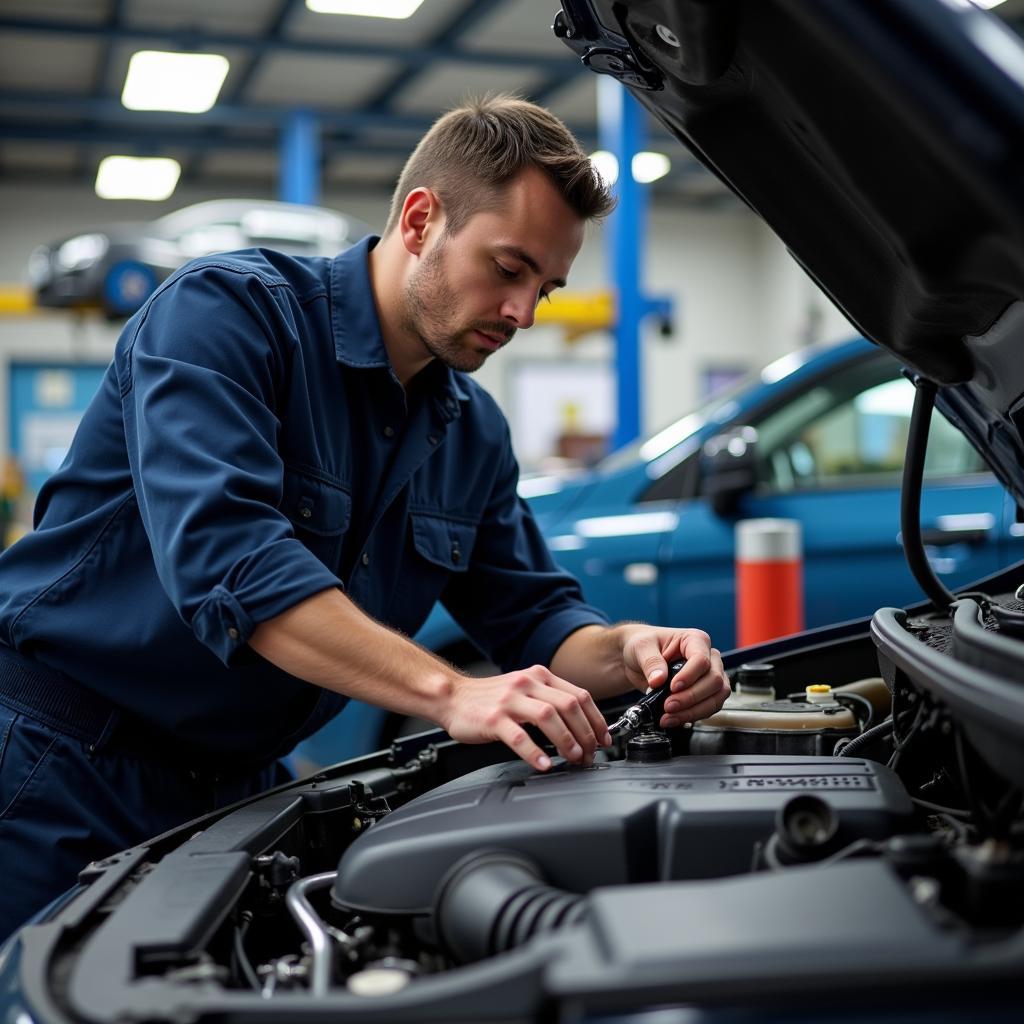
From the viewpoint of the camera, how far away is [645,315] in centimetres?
796

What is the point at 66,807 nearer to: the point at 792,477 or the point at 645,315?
the point at 792,477

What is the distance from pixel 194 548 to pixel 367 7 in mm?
7424

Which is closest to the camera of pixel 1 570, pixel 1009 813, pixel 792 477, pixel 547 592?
pixel 1009 813

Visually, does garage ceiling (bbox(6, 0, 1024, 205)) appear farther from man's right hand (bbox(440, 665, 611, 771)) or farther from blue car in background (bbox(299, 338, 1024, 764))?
man's right hand (bbox(440, 665, 611, 771))

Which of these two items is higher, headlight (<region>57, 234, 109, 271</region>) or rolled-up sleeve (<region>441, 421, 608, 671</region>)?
headlight (<region>57, 234, 109, 271</region>)

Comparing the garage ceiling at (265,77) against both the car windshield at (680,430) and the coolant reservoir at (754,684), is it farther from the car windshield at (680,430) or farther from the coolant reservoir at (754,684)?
the coolant reservoir at (754,684)

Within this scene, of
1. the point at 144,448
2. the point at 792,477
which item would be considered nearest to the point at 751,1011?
the point at 144,448

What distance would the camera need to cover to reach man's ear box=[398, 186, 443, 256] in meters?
1.69

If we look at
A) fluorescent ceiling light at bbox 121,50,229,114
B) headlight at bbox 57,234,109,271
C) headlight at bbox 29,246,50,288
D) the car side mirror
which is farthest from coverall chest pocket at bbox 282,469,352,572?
fluorescent ceiling light at bbox 121,50,229,114

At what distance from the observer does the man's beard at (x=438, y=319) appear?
65.6 inches

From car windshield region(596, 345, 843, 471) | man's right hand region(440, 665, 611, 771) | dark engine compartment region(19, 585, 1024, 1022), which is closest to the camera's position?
dark engine compartment region(19, 585, 1024, 1022)

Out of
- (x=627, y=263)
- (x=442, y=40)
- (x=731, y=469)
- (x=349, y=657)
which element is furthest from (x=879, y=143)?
(x=442, y=40)

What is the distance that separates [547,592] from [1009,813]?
3.23 feet

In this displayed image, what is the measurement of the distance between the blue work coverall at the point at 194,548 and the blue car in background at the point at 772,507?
1.43m
